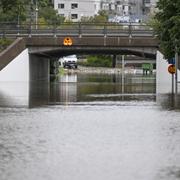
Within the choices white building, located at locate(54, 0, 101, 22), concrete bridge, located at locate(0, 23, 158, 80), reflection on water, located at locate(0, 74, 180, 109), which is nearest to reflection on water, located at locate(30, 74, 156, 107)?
reflection on water, located at locate(0, 74, 180, 109)

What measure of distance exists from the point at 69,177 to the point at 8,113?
1355cm

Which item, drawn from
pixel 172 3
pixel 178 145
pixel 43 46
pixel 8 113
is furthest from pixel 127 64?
pixel 178 145

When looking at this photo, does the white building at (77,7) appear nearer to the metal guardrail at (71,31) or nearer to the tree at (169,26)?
the metal guardrail at (71,31)

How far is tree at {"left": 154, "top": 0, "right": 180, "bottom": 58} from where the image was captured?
33500 mm

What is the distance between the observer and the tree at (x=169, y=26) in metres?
33.5

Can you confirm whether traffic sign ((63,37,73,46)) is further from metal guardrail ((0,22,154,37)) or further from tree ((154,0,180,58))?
tree ((154,0,180,58))

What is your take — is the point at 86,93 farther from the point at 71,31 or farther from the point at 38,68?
the point at 38,68

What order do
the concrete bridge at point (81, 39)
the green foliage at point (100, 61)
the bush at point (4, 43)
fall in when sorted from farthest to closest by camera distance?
the green foliage at point (100, 61) → the bush at point (4, 43) → the concrete bridge at point (81, 39)

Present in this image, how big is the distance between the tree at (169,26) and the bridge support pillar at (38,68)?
24.5 meters

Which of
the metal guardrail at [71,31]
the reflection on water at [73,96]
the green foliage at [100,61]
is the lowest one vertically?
the reflection on water at [73,96]

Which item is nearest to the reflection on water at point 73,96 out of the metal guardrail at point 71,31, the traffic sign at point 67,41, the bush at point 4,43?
the traffic sign at point 67,41

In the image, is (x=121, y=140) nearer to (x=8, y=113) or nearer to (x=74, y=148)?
(x=74, y=148)

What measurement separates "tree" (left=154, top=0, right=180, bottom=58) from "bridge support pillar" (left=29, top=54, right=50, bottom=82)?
24.5m

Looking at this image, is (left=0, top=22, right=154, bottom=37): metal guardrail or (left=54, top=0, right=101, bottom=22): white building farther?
(left=54, top=0, right=101, bottom=22): white building
